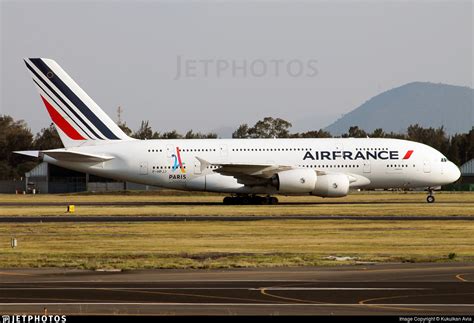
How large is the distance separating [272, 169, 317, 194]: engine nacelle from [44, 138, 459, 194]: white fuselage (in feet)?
4.97

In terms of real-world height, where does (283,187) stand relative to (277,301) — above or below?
above

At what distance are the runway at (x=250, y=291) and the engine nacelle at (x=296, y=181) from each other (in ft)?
104

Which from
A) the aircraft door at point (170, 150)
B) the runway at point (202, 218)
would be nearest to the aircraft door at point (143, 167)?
the aircraft door at point (170, 150)

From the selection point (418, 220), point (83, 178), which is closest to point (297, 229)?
point (418, 220)

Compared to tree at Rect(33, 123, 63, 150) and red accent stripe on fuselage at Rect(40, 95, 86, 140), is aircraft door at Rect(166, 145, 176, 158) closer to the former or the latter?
red accent stripe on fuselage at Rect(40, 95, 86, 140)

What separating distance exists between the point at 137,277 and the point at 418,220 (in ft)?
74.0

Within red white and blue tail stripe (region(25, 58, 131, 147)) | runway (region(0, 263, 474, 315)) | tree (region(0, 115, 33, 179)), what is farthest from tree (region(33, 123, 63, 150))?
runway (region(0, 263, 474, 315))

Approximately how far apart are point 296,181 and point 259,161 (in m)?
3.67

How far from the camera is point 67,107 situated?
2367 inches

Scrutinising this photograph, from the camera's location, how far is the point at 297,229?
3741 centimetres

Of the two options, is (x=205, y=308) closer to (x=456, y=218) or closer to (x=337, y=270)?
(x=337, y=270)

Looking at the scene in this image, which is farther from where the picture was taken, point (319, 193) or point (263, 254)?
point (319, 193)

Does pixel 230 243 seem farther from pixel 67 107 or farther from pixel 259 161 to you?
pixel 67 107

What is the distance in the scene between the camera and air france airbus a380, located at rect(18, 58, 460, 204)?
5816 centimetres
